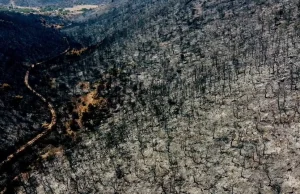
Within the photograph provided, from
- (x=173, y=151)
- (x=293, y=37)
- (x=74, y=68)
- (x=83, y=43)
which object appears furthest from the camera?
(x=83, y=43)

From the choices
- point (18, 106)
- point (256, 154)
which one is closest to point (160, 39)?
point (18, 106)

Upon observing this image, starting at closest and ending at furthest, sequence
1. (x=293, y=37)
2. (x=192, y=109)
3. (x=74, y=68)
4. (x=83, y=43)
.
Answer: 1. (x=192, y=109)
2. (x=293, y=37)
3. (x=74, y=68)
4. (x=83, y=43)

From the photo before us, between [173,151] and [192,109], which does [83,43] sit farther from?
[173,151]

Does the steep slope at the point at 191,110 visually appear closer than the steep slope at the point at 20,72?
Yes

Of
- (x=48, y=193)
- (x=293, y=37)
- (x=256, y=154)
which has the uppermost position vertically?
(x=293, y=37)

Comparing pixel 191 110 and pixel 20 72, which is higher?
pixel 20 72

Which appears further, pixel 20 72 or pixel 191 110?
pixel 20 72

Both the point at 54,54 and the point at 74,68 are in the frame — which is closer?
the point at 74,68

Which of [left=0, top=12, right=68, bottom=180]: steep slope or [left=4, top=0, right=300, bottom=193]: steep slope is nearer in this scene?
[left=4, top=0, right=300, bottom=193]: steep slope
